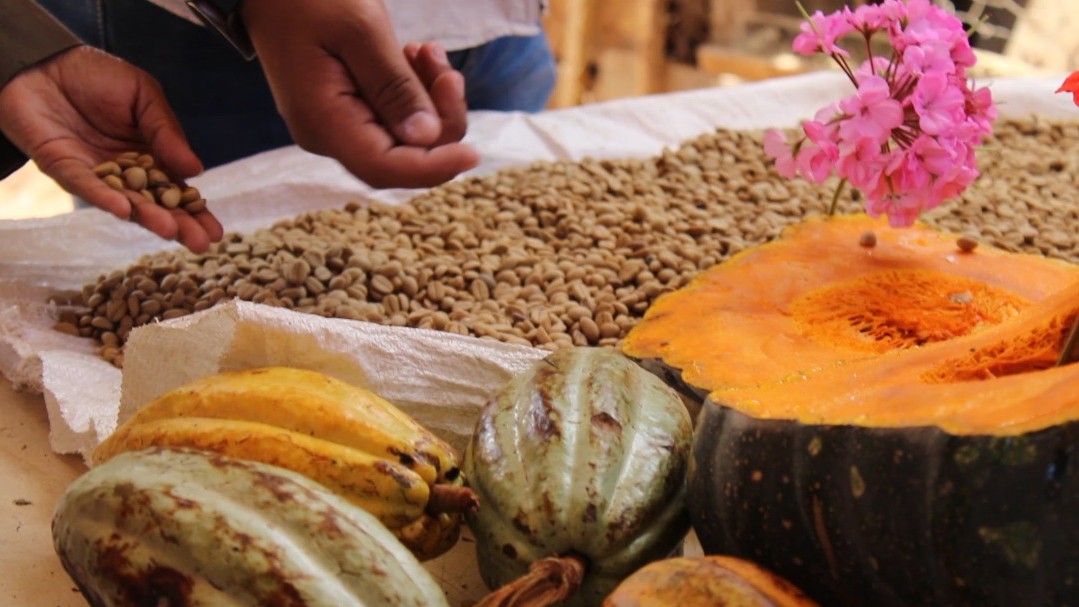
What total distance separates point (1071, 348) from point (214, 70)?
4.81 ft

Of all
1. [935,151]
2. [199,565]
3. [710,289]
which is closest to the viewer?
[199,565]

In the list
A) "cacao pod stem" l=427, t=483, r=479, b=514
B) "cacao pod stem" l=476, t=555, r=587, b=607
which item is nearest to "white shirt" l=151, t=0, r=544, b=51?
"cacao pod stem" l=427, t=483, r=479, b=514

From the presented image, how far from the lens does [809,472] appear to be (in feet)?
2.25

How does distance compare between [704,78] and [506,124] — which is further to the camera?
[704,78]

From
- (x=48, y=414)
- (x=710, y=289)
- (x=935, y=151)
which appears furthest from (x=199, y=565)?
(x=935, y=151)

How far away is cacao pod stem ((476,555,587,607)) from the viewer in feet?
2.13

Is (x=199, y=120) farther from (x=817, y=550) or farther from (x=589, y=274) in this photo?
(x=817, y=550)

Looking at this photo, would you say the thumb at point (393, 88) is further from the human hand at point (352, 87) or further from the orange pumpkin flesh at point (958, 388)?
the orange pumpkin flesh at point (958, 388)

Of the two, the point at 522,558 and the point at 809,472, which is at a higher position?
the point at 809,472

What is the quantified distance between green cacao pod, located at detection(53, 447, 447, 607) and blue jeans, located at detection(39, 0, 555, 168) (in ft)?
3.78

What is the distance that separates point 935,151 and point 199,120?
4.16 ft

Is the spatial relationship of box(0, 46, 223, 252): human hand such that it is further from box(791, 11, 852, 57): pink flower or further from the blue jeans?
box(791, 11, 852, 57): pink flower

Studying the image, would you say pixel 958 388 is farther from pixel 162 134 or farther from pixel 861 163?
pixel 162 134

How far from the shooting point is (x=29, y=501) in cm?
103
